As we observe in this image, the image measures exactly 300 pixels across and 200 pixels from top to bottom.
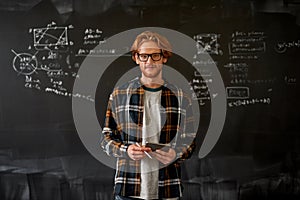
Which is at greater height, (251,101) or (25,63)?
(25,63)

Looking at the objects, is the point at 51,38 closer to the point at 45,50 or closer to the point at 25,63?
the point at 45,50

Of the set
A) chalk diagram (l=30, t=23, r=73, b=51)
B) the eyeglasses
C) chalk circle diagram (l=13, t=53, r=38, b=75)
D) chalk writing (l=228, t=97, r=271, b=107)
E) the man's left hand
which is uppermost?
chalk diagram (l=30, t=23, r=73, b=51)

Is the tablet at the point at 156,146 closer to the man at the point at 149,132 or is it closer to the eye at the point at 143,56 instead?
the man at the point at 149,132

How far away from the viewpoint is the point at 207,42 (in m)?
2.02

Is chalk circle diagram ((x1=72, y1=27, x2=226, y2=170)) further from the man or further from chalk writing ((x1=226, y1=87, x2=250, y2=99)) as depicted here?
the man

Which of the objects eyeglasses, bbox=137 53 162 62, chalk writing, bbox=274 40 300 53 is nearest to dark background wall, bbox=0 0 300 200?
chalk writing, bbox=274 40 300 53

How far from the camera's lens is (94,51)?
206 cm

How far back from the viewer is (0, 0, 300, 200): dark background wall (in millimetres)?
2012

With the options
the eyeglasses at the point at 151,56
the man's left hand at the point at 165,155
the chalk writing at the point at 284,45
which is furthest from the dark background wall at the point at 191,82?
the man's left hand at the point at 165,155

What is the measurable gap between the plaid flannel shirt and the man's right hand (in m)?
0.02

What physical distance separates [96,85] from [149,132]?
605 millimetres

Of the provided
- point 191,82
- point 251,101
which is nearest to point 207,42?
point 191,82

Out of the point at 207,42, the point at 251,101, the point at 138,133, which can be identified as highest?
the point at 207,42

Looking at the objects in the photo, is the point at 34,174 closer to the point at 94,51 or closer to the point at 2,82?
the point at 2,82
